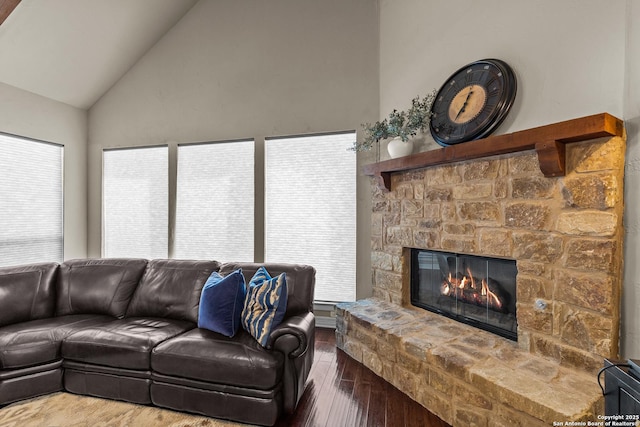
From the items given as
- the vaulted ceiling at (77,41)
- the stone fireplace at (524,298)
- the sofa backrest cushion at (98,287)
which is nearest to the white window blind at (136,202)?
the vaulted ceiling at (77,41)

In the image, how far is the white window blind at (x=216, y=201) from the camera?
400cm

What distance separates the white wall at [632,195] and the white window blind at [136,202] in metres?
4.55

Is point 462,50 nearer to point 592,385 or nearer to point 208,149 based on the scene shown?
point 592,385

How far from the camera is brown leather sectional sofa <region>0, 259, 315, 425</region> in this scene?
201 cm

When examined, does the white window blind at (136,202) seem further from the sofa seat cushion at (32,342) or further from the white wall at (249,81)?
the sofa seat cushion at (32,342)

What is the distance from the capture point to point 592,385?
169 cm

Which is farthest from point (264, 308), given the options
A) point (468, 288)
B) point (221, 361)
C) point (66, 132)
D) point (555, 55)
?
point (66, 132)

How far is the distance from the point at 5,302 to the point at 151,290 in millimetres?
1113

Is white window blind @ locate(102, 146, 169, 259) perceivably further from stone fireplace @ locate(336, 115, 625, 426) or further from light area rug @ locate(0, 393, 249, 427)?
stone fireplace @ locate(336, 115, 625, 426)

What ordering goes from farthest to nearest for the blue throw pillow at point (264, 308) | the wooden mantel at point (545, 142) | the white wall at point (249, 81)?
the white wall at point (249, 81) → the blue throw pillow at point (264, 308) → the wooden mantel at point (545, 142)

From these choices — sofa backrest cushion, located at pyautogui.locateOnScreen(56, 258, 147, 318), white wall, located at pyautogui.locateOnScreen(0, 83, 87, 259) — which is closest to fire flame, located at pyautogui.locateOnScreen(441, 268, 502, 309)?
sofa backrest cushion, located at pyautogui.locateOnScreen(56, 258, 147, 318)

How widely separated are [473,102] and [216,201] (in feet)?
10.2

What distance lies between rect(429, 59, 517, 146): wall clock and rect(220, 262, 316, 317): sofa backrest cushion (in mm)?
1627

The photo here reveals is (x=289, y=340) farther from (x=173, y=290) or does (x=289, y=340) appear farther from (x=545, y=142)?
(x=545, y=142)
